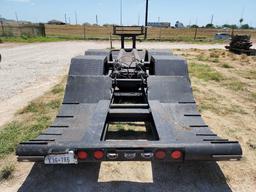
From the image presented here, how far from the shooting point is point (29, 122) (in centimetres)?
471

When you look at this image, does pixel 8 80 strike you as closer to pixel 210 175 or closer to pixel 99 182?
A: pixel 99 182

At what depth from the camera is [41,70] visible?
10.1m

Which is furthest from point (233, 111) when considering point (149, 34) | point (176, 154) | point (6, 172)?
point (149, 34)

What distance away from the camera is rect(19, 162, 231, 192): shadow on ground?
9.66 ft

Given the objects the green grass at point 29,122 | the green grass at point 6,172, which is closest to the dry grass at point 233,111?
the green grass at point 6,172

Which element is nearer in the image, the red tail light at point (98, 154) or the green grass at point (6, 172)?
the red tail light at point (98, 154)

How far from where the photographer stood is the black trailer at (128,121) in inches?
103

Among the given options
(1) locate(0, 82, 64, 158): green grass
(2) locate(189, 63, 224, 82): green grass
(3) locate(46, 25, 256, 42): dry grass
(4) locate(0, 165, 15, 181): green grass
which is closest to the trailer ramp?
(4) locate(0, 165, 15, 181): green grass

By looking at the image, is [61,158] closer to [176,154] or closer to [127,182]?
[127,182]

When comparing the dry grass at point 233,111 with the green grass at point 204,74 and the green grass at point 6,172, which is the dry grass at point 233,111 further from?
the green grass at point 6,172

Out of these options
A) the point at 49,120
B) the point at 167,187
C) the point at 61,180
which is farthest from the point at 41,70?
the point at 167,187

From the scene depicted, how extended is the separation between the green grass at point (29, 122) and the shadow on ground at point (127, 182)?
2.71 feet

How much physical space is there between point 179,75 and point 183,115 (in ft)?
3.71

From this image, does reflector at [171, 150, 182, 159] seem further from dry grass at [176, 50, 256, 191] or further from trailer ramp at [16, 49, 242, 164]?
dry grass at [176, 50, 256, 191]
